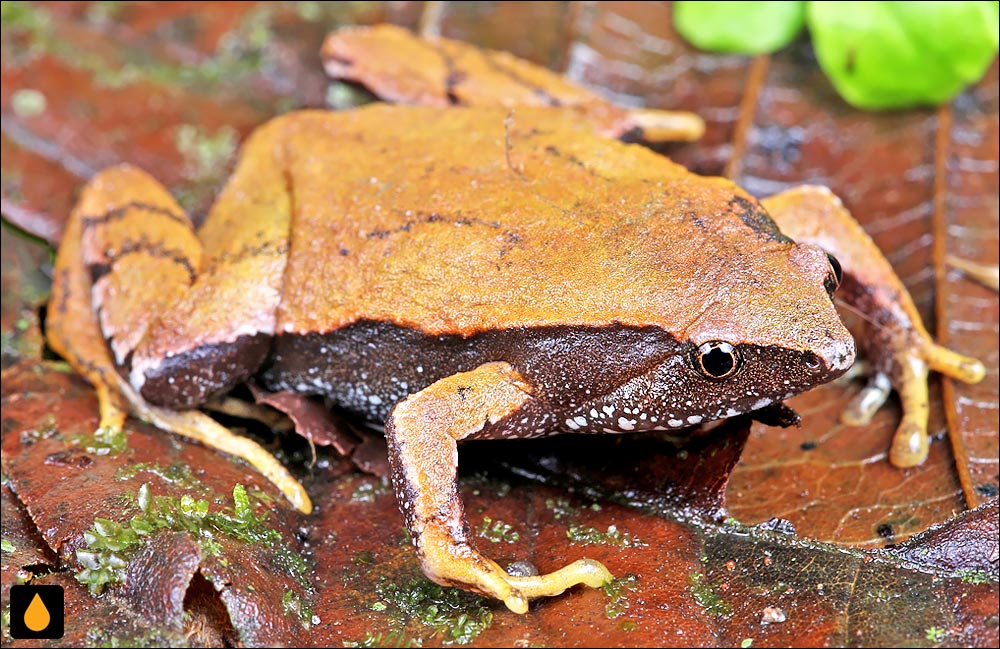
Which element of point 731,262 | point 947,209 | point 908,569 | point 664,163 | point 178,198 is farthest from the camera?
point 178,198

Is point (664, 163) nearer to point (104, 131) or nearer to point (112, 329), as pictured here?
point (112, 329)

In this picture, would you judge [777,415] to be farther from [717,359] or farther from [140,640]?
[140,640]

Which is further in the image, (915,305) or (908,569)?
(915,305)

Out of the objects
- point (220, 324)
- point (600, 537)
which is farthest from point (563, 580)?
point (220, 324)

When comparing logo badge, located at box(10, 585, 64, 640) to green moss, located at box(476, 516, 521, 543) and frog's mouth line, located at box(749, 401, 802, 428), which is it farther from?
frog's mouth line, located at box(749, 401, 802, 428)

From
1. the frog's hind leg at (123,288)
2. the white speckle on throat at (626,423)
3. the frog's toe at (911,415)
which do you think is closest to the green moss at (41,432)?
the frog's hind leg at (123,288)

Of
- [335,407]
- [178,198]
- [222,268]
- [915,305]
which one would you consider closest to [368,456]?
[335,407]

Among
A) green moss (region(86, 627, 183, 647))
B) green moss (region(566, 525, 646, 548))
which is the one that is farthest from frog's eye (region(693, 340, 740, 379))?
green moss (region(86, 627, 183, 647))

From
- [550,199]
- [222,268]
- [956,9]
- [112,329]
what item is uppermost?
[956,9]
